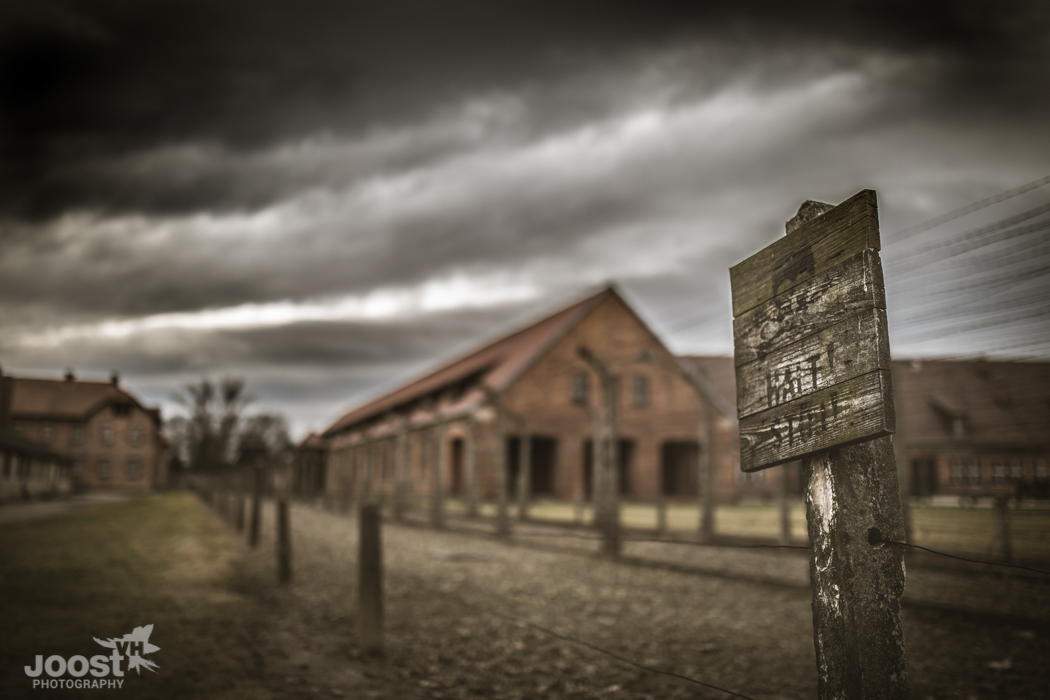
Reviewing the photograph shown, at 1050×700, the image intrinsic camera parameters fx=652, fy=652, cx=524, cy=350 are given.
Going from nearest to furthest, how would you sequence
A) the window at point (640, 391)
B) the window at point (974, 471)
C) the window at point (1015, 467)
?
the window at point (1015, 467), the window at point (640, 391), the window at point (974, 471)

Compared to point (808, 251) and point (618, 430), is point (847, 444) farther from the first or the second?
point (618, 430)

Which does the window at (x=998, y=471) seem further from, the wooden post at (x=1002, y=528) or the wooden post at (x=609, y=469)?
the wooden post at (x=609, y=469)

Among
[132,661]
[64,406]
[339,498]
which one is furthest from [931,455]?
[64,406]

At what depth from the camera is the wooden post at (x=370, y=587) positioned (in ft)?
17.8

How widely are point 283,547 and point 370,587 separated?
443 centimetres

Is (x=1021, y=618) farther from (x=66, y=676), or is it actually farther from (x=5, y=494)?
(x=5, y=494)

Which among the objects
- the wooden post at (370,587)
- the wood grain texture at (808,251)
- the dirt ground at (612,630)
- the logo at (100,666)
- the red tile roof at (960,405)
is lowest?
the dirt ground at (612,630)

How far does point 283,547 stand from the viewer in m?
9.34

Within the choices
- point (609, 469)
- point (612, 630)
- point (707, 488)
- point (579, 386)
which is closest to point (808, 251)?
point (612, 630)

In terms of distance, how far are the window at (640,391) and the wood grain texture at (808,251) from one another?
3162cm

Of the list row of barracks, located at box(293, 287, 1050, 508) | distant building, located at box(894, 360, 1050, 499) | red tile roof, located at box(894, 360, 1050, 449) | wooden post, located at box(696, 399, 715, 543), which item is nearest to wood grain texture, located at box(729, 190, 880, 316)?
wooden post, located at box(696, 399, 715, 543)

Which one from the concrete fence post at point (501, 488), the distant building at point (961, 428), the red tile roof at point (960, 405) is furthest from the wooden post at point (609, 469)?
the red tile roof at point (960, 405)

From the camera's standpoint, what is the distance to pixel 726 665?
16.5ft

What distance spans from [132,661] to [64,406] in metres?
49.3
